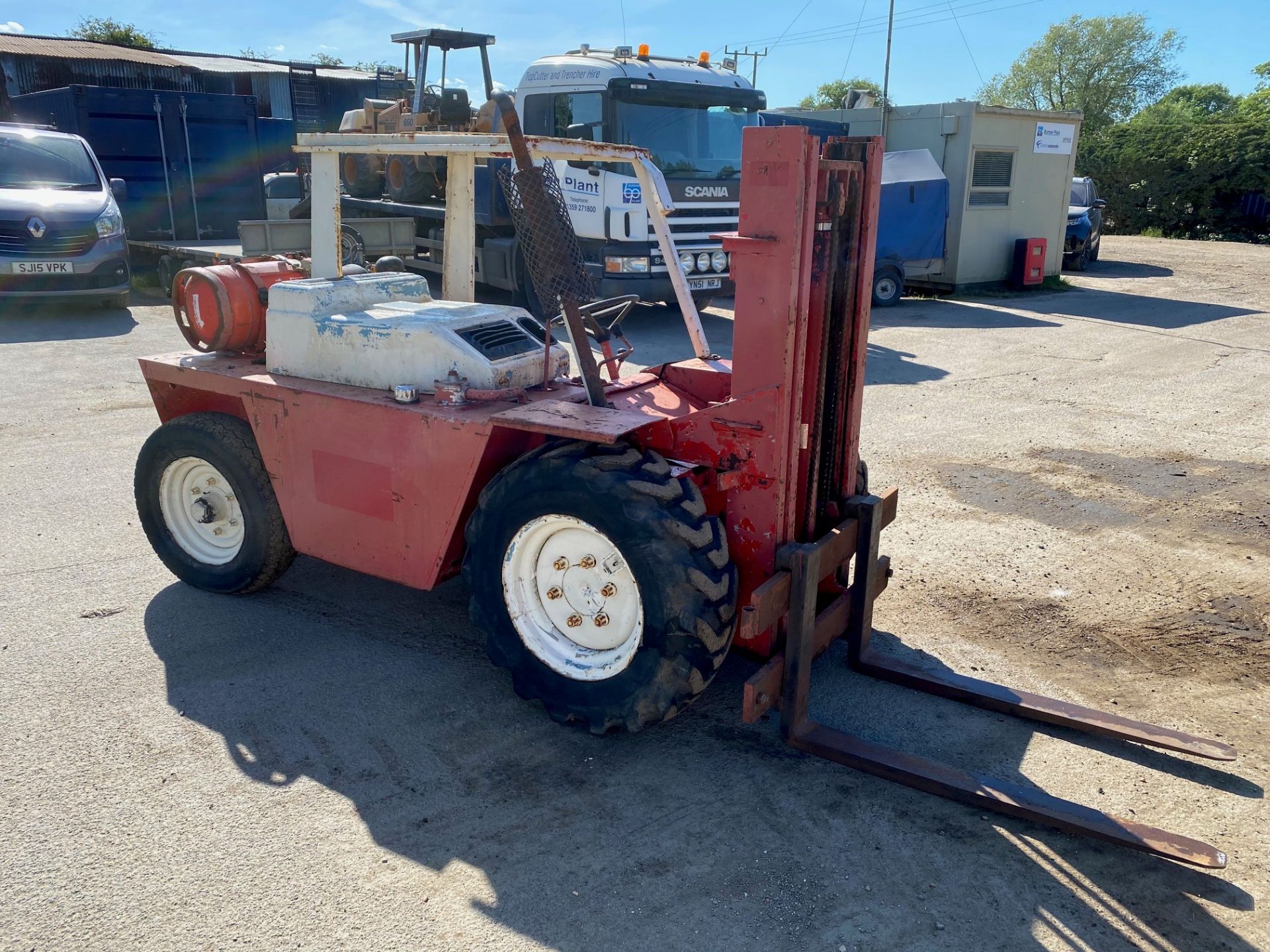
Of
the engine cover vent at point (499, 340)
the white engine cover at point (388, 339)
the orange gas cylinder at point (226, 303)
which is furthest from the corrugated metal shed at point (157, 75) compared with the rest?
the engine cover vent at point (499, 340)

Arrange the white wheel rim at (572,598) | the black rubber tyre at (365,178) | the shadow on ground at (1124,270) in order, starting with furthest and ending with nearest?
the shadow on ground at (1124,270)
the black rubber tyre at (365,178)
the white wheel rim at (572,598)

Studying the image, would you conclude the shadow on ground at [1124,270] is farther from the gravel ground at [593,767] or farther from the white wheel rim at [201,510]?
the white wheel rim at [201,510]

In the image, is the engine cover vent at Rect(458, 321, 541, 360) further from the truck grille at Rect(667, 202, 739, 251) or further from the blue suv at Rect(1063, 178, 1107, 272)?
the blue suv at Rect(1063, 178, 1107, 272)

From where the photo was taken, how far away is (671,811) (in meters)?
3.49

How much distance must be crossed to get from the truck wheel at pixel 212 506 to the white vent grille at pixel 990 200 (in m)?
15.1

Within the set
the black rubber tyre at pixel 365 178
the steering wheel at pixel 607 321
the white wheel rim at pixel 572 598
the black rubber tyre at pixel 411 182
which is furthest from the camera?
the black rubber tyre at pixel 365 178

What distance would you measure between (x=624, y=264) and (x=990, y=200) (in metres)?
8.69

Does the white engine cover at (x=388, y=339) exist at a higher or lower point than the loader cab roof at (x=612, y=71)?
lower

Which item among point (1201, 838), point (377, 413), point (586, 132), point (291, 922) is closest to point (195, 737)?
point (291, 922)

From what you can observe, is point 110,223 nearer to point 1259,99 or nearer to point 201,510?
point 201,510

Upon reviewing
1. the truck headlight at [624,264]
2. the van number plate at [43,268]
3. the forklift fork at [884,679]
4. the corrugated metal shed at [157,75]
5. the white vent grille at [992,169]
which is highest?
the corrugated metal shed at [157,75]

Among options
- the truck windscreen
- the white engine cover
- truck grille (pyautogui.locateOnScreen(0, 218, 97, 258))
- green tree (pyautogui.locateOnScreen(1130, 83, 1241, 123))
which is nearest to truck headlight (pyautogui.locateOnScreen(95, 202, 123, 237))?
truck grille (pyautogui.locateOnScreen(0, 218, 97, 258))

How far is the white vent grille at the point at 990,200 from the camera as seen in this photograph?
1717 cm

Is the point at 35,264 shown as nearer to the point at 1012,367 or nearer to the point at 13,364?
the point at 13,364
